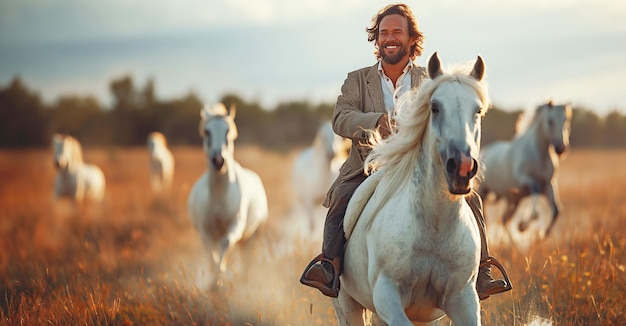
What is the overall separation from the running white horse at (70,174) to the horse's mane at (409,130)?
14831 millimetres

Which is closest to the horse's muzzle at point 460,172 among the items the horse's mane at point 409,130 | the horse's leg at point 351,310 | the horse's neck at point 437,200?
the horse's neck at point 437,200

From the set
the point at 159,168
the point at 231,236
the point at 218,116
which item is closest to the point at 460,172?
the point at 231,236

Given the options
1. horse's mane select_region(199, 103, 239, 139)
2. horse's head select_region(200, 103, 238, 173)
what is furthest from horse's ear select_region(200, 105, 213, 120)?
horse's head select_region(200, 103, 238, 173)

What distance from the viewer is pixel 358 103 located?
483cm

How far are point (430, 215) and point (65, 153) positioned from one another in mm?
15475

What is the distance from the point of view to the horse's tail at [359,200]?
455 centimetres

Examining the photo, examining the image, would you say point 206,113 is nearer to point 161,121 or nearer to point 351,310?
point 351,310

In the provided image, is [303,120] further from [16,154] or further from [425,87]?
[425,87]

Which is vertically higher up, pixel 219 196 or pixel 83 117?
pixel 219 196

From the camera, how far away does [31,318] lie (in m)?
5.88

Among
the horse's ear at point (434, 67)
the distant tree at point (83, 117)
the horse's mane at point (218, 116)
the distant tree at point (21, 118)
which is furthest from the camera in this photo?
the distant tree at point (83, 117)

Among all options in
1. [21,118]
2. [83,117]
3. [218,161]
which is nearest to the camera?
[218,161]

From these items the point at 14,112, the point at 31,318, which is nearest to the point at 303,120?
the point at 14,112

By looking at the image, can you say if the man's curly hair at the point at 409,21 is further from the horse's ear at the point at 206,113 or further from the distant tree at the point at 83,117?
the distant tree at the point at 83,117
